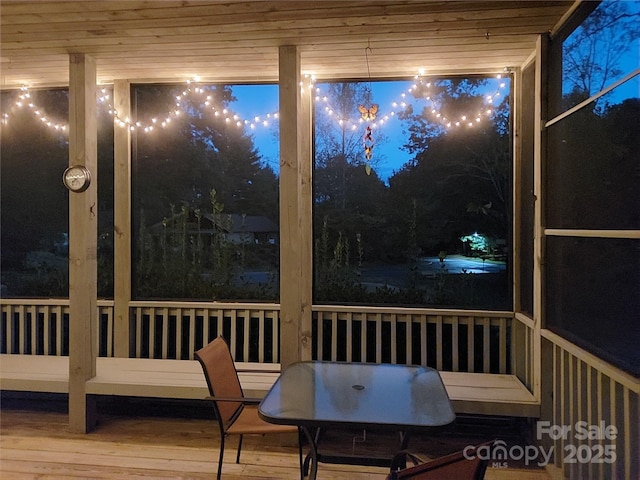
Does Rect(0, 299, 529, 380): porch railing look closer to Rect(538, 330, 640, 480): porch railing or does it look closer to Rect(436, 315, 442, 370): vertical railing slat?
Rect(436, 315, 442, 370): vertical railing slat

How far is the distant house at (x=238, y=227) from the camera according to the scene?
3920mm

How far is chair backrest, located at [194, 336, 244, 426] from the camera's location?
95.1 inches

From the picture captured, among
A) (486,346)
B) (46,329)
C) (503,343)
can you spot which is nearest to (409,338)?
(486,346)

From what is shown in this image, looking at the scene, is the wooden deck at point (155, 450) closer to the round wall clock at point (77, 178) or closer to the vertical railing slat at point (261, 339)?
the vertical railing slat at point (261, 339)

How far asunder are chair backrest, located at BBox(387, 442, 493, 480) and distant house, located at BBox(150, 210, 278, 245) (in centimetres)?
264

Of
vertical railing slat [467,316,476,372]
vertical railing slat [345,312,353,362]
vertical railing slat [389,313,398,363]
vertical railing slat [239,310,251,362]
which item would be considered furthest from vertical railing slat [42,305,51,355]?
vertical railing slat [467,316,476,372]

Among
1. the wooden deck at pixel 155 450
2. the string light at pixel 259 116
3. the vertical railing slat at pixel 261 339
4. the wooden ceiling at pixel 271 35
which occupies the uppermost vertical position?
the wooden ceiling at pixel 271 35

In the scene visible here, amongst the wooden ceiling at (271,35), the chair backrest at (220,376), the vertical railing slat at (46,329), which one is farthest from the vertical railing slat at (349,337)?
the vertical railing slat at (46,329)

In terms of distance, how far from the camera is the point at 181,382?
10.5ft

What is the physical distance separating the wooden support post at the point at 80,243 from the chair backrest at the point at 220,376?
4.05ft

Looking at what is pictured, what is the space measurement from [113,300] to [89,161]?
53.1 inches

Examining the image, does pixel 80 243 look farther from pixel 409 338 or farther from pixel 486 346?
pixel 486 346

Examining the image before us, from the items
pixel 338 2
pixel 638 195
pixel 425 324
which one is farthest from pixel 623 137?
pixel 425 324

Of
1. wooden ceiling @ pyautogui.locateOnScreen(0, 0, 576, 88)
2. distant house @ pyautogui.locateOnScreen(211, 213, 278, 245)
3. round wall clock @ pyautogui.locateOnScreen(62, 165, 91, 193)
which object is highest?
wooden ceiling @ pyautogui.locateOnScreen(0, 0, 576, 88)
